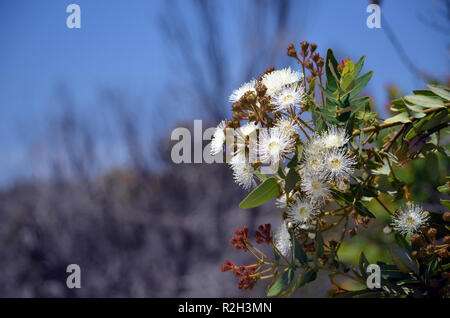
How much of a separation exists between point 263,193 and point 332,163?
11 centimetres

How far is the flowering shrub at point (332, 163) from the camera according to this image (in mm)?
520

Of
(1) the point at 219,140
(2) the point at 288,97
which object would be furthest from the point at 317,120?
(1) the point at 219,140

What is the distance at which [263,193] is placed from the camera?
1.78 feet

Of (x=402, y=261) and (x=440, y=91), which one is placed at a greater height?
(x=440, y=91)

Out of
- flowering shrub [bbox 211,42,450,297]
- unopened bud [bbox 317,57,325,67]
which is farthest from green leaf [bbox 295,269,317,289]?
unopened bud [bbox 317,57,325,67]

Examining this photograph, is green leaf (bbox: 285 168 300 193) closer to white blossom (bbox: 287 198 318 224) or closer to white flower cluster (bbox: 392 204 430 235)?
white blossom (bbox: 287 198 318 224)

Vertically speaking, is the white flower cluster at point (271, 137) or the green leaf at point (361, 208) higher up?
the white flower cluster at point (271, 137)

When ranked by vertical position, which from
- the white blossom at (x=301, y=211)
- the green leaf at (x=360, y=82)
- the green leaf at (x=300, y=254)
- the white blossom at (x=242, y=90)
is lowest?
the green leaf at (x=300, y=254)

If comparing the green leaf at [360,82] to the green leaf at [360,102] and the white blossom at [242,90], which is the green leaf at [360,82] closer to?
the green leaf at [360,102]

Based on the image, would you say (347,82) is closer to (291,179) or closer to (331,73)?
(331,73)

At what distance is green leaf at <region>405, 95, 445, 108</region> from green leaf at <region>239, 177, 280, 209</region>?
0.25 meters

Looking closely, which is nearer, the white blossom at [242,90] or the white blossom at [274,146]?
the white blossom at [274,146]

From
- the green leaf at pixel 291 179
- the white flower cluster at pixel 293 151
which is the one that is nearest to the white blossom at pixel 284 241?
the white flower cluster at pixel 293 151
